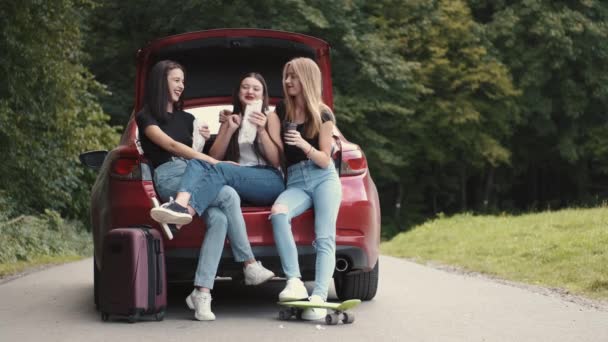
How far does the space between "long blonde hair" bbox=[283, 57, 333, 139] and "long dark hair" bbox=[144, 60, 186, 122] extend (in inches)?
33.6

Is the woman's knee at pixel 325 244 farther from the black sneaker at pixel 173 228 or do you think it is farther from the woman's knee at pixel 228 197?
the black sneaker at pixel 173 228

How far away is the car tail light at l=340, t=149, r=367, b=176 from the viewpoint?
764 centimetres

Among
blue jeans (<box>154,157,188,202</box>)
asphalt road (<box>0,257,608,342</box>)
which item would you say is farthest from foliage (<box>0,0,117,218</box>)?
blue jeans (<box>154,157,188,202</box>)

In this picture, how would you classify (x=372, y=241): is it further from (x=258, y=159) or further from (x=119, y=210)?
(x=119, y=210)

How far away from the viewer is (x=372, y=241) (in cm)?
766

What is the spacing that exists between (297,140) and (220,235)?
844 millimetres

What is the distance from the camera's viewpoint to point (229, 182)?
24.0 ft

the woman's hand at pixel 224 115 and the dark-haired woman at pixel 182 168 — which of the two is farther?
the woman's hand at pixel 224 115

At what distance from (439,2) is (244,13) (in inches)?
405

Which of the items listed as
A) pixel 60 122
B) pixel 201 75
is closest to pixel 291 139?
pixel 201 75

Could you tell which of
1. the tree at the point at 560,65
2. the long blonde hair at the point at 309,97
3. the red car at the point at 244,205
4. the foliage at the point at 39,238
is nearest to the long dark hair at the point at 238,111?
the long blonde hair at the point at 309,97

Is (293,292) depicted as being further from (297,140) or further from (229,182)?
(297,140)

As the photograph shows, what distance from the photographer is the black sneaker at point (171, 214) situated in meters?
6.91

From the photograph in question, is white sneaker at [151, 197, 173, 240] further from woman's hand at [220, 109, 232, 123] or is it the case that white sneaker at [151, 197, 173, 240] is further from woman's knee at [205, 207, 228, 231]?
woman's hand at [220, 109, 232, 123]
